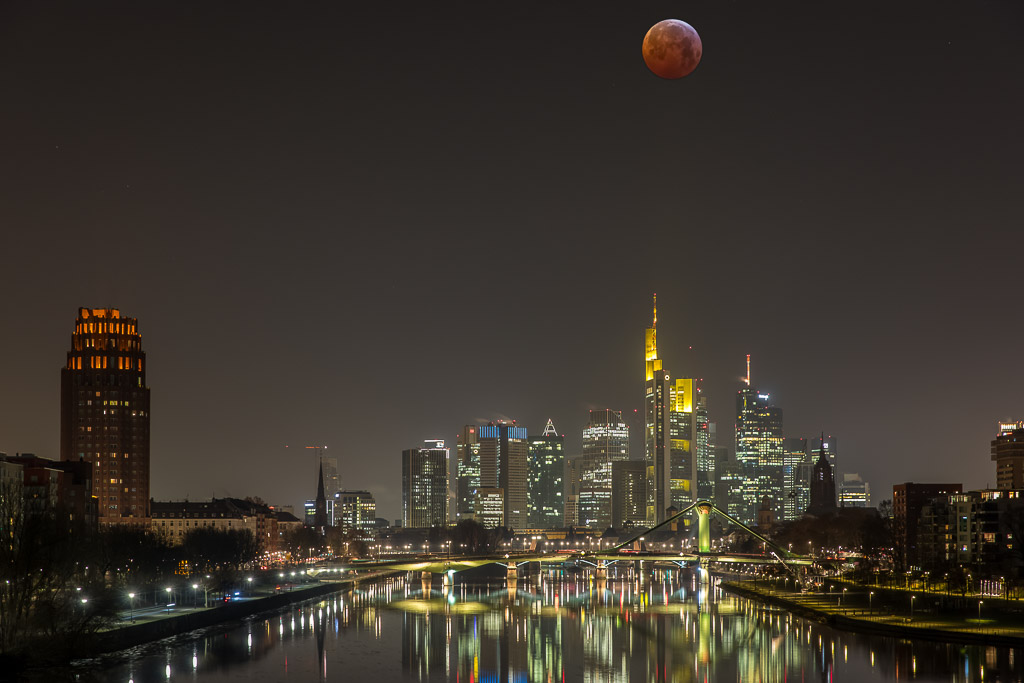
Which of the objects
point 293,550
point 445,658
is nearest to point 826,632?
point 445,658

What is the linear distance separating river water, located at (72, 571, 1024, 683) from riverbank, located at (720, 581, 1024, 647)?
4.50 ft

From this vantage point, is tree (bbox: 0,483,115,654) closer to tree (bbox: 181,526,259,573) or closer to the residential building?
the residential building

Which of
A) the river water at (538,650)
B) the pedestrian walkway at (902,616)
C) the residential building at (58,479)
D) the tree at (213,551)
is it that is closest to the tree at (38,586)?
the river water at (538,650)

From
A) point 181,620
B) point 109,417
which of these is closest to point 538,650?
point 181,620

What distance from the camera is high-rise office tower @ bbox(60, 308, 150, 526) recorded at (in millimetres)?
155125

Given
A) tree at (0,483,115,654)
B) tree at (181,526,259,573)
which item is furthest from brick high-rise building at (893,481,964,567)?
tree at (0,483,115,654)

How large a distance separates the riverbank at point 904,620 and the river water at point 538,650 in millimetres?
1370

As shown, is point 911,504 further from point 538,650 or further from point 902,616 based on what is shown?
point 538,650

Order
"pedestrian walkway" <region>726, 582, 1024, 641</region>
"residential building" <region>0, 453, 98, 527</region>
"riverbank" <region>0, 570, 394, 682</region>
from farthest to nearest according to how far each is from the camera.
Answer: "residential building" <region>0, 453, 98, 527</region>, "pedestrian walkway" <region>726, 582, 1024, 641</region>, "riverbank" <region>0, 570, 394, 682</region>

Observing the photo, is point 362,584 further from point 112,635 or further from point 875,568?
point 112,635

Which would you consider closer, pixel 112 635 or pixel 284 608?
pixel 112 635

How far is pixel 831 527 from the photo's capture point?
18100 centimetres

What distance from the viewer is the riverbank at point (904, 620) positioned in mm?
69625

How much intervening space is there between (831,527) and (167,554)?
350ft
